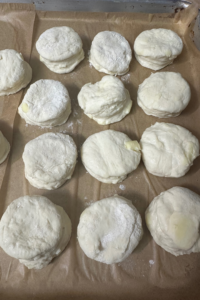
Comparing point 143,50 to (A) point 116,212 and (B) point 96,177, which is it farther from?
(A) point 116,212

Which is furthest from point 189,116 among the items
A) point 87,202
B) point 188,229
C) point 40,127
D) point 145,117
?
point 40,127

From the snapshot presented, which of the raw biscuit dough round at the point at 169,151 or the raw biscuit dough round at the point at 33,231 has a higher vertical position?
the raw biscuit dough round at the point at 169,151

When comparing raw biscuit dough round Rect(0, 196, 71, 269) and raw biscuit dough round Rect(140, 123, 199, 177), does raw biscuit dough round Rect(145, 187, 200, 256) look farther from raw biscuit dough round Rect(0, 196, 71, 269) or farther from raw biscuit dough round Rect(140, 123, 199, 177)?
raw biscuit dough round Rect(0, 196, 71, 269)

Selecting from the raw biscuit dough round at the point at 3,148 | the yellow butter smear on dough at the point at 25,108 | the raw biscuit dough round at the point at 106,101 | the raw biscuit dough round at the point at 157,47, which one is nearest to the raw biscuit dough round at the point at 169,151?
the raw biscuit dough round at the point at 106,101

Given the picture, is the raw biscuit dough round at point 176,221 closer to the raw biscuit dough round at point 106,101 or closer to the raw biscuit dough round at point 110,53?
the raw biscuit dough round at point 106,101

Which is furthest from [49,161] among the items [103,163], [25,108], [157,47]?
[157,47]

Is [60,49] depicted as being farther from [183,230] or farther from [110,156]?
[183,230]
